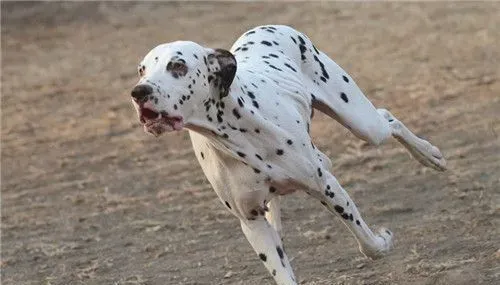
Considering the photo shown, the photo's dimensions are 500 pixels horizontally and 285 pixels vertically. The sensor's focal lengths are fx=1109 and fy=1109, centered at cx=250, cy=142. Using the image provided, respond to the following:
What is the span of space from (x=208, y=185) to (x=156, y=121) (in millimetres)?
4393

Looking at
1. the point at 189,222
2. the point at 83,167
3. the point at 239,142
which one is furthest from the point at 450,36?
the point at 239,142

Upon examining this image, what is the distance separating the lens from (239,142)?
5.09 metres

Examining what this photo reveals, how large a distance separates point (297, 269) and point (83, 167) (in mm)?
3584

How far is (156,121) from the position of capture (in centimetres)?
456

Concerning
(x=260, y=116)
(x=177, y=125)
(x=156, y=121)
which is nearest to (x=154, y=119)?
(x=156, y=121)

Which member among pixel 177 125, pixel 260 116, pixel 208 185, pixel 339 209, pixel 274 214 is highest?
pixel 177 125

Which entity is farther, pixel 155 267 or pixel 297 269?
pixel 155 267

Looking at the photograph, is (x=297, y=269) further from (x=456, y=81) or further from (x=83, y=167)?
(x=456, y=81)

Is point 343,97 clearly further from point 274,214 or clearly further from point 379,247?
point 379,247

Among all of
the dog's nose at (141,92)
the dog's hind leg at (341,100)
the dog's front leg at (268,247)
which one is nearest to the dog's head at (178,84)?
the dog's nose at (141,92)

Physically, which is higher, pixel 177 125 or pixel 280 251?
pixel 177 125

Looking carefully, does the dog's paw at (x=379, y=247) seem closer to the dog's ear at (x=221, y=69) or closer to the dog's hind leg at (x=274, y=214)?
the dog's hind leg at (x=274, y=214)

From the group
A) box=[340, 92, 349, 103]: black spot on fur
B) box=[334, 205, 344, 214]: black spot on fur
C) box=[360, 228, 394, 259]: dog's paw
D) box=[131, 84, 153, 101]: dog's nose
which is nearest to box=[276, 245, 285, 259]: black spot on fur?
box=[334, 205, 344, 214]: black spot on fur

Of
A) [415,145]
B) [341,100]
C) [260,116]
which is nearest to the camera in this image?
[260,116]
